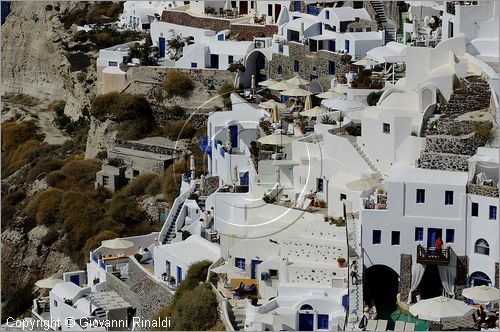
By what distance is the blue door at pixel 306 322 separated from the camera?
26.8 metres

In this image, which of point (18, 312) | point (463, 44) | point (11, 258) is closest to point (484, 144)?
point (463, 44)

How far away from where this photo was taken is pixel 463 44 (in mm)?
32906

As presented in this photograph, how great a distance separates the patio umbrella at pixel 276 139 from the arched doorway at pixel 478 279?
20.4 feet

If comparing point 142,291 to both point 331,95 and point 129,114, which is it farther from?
point 129,114

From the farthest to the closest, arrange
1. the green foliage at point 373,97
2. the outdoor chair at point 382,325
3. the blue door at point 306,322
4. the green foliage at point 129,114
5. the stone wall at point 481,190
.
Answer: the green foliage at point 129,114 < the green foliage at point 373,97 < the stone wall at point 481,190 < the blue door at point 306,322 < the outdoor chair at point 382,325

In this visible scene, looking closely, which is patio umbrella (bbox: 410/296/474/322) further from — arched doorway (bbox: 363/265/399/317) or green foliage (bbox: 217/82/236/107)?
green foliage (bbox: 217/82/236/107)

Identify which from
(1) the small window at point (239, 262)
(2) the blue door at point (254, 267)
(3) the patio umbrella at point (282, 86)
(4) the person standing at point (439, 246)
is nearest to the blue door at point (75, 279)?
(1) the small window at point (239, 262)

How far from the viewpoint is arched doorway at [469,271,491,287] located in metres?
27.9

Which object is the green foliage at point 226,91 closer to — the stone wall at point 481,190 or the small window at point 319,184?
the small window at point 319,184

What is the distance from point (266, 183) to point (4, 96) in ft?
101

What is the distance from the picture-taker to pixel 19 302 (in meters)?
38.8

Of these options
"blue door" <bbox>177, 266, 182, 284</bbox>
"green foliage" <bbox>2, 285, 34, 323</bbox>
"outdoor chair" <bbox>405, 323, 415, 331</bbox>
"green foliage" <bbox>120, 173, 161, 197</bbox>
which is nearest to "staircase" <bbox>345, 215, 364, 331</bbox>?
"outdoor chair" <bbox>405, 323, 415, 331</bbox>

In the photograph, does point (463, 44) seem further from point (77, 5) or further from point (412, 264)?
point (77, 5)

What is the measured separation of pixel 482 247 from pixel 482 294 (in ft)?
4.71
